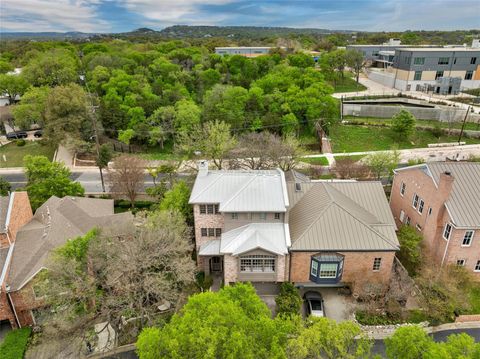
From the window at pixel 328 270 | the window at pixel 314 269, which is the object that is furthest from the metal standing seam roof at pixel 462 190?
the window at pixel 314 269

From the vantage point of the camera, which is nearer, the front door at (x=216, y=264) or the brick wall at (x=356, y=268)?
the brick wall at (x=356, y=268)

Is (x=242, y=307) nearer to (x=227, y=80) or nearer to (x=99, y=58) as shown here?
(x=227, y=80)

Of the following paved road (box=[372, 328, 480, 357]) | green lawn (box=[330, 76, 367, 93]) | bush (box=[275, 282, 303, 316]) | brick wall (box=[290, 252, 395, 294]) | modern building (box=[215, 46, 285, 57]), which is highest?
modern building (box=[215, 46, 285, 57])

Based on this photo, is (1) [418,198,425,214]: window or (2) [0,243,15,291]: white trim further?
(1) [418,198,425,214]: window

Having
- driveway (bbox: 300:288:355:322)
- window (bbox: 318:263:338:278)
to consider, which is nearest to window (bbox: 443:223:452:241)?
driveway (bbox: 300:288:355:322)

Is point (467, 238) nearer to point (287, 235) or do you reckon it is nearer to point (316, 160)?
point (287, 235)

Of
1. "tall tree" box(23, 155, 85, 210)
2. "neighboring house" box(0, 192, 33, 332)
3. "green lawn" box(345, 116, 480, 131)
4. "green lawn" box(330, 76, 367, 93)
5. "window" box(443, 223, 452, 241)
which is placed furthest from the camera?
"green lawn" box(330, 76, 367, 93)

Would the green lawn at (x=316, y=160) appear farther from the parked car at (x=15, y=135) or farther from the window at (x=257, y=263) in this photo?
the parked car at (x=15, y=135)

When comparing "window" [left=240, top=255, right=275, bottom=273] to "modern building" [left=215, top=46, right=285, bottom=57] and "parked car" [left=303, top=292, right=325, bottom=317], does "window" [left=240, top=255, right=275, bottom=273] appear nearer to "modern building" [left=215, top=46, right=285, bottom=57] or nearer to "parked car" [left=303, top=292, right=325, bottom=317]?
"parked car" [left=303, top=292, right=325, bottom=317]
